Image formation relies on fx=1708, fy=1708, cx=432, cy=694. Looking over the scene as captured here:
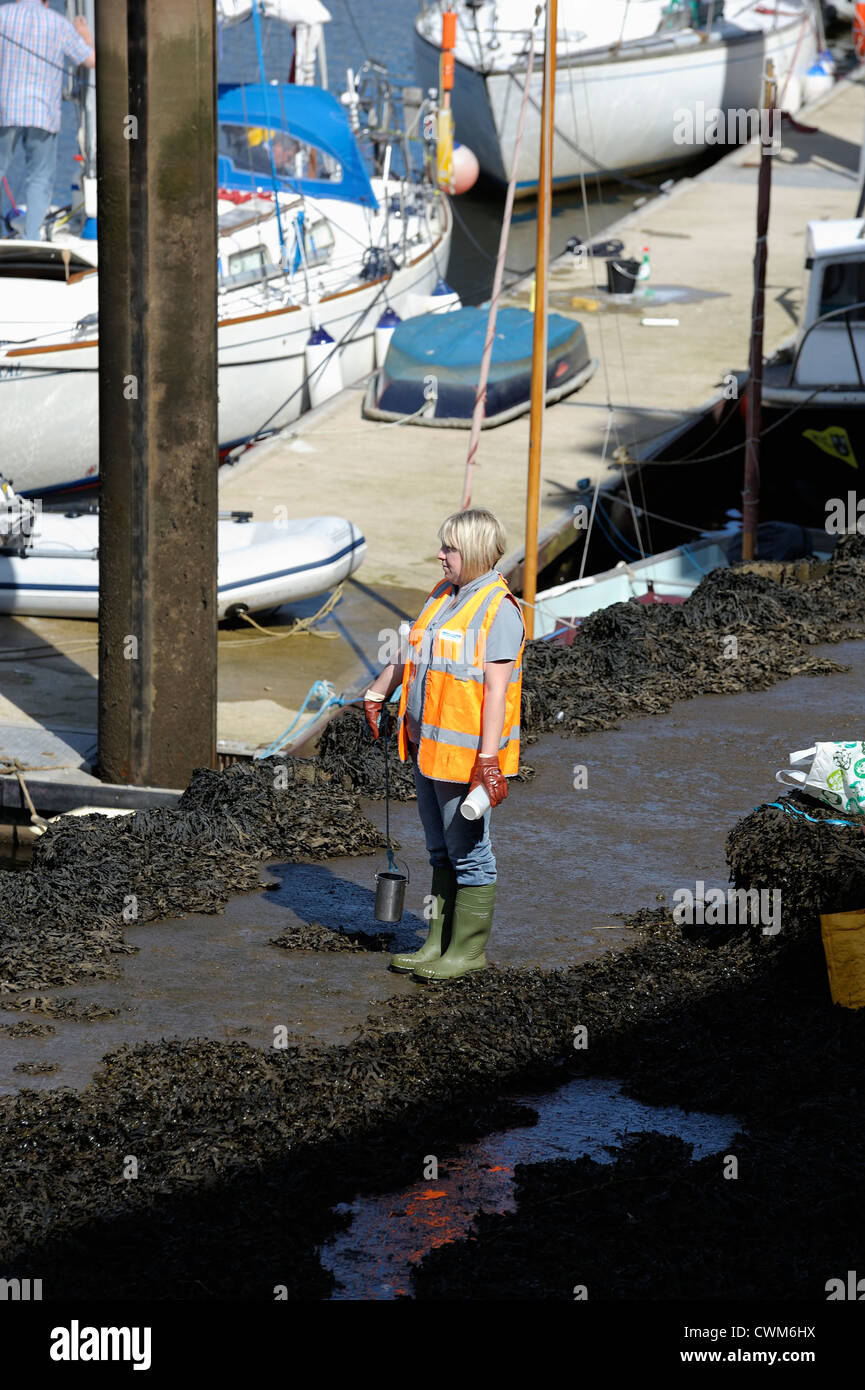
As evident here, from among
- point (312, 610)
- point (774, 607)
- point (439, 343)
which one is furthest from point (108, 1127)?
point (439, 343)

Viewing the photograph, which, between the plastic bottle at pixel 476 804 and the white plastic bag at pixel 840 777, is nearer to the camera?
the plastic bottle at pixel 476 804

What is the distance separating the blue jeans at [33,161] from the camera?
19.2m

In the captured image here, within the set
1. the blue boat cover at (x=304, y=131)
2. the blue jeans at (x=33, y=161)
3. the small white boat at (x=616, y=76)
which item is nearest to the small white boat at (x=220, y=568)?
the blue jeans at (x=33, y=161)

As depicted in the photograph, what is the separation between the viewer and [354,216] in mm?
22062

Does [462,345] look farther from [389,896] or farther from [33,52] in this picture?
[389,896]

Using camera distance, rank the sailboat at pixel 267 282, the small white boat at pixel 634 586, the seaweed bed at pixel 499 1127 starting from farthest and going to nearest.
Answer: the sailboat at pixel 267 282, the small white boat at pixel 634 586, the seaweed bed at pixel 499 1127

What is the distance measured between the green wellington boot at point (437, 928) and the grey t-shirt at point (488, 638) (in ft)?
1.93

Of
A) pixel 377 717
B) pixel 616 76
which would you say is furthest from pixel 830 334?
pixel 616 76

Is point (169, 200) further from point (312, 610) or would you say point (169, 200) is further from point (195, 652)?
point (312, 610)

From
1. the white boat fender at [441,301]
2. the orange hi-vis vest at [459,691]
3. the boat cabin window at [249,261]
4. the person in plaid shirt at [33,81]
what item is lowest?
the white boat fender at [441,301]

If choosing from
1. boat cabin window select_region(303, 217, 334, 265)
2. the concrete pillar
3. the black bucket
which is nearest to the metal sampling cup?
the concrete pillar

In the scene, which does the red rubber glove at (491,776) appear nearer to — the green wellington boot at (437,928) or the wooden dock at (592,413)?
the green wellington boot at (437,928)

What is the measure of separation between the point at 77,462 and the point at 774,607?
909cm

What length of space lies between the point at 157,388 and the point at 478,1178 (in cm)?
455
